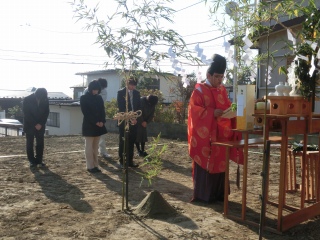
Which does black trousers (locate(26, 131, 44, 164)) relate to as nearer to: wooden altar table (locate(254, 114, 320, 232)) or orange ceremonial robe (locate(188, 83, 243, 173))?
orange ceremonial robe (locate(188, 83, 243, 173))

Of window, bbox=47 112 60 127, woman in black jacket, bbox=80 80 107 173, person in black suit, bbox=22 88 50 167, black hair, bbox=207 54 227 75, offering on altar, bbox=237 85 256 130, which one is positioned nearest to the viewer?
offering on altar, bbox=237 85 256 130

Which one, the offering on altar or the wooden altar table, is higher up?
the offering on altar

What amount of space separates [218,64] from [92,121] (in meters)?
2.95

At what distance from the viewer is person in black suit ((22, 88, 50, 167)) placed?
24.2 feet

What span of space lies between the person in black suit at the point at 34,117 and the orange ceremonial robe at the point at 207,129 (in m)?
3.59

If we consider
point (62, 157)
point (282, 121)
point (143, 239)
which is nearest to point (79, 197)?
point (143, 239)

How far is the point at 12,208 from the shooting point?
15.3ft

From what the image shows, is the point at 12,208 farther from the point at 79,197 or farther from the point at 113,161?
the point at 113,161

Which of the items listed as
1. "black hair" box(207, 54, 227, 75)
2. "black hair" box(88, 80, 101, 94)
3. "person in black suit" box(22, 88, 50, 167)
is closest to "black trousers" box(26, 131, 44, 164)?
"person in black suit" box(22, 88, 50, 167)

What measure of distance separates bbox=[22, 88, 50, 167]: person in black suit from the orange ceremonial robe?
11.8 feet

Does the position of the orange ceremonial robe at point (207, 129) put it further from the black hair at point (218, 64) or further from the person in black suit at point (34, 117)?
the person in black suit at point (34, 117)

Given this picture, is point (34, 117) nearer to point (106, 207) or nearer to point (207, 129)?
point (106, 207)

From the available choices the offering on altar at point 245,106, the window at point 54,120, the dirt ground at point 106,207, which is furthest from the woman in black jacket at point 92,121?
the window at point 54,120

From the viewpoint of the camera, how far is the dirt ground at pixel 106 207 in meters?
3.87
